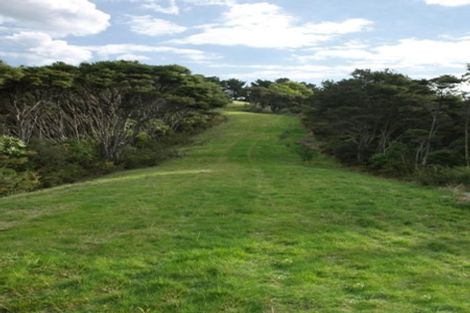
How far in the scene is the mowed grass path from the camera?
6.87 m

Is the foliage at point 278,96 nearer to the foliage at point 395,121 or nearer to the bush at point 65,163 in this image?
the foliage at point 395,121

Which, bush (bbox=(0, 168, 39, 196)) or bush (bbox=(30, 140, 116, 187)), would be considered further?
bush (bbox=(30, 140, 116, 187))

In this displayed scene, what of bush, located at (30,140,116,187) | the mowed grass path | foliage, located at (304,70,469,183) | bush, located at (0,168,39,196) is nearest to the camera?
the mowed grass path

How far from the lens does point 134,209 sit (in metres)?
14.1

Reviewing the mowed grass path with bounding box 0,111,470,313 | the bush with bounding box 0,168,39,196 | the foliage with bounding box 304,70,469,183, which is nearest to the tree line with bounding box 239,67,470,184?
the foliage with bounding box 304,70,469,183

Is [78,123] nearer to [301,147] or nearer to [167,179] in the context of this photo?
[301,147]

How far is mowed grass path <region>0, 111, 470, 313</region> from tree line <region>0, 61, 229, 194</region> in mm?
13064

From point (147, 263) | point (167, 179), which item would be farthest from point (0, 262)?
point (167, 179)

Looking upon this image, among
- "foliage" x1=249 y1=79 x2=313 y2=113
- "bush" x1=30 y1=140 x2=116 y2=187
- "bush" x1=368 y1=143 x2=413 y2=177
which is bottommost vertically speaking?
"bush" x1=30 y1=140 x2=116 y2=187

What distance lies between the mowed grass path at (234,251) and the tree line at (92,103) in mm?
13064

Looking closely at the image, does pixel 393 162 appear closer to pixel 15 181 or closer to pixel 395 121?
pixel 395 121

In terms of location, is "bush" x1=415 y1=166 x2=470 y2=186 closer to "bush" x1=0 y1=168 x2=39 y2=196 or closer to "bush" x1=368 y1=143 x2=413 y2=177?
"bush" x1=368 y1=143 x2=413 y2=177

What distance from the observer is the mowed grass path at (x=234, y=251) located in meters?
6.87

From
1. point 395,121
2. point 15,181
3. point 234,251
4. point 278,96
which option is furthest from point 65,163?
point 278,96
